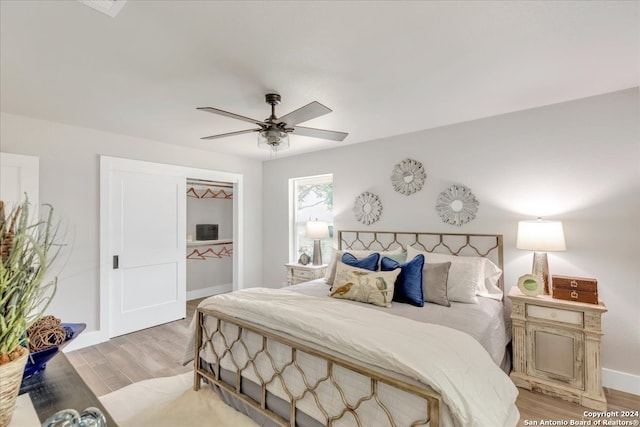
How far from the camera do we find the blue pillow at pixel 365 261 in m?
2.96

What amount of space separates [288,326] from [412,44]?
1867 millimetres

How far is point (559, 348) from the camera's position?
7.64ft

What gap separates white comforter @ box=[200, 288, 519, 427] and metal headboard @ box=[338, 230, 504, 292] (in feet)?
5.52

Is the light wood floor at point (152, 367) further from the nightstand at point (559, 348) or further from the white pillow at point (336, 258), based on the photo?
the white pillow at point (336, 258)

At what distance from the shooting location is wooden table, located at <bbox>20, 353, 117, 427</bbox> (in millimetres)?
989

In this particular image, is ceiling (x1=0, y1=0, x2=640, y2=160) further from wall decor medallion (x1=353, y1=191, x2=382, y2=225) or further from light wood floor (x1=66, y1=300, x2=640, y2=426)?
light wood floor (x1=66, y1=300, x2=640, y2=426)

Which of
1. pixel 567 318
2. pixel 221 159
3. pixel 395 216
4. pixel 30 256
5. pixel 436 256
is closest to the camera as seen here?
pixel 30 256

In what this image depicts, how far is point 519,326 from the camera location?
2.47 metres

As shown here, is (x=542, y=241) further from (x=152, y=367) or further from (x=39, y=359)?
(x=152, y=367)

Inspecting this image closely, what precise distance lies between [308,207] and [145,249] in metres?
2.39

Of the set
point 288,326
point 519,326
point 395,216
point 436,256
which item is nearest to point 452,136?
point 395,216

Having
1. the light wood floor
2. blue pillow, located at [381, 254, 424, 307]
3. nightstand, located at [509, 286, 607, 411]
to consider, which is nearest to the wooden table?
the light wood floor

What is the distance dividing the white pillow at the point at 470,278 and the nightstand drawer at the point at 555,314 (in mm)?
350

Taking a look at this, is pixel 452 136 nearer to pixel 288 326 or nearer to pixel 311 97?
pixel 311 97
